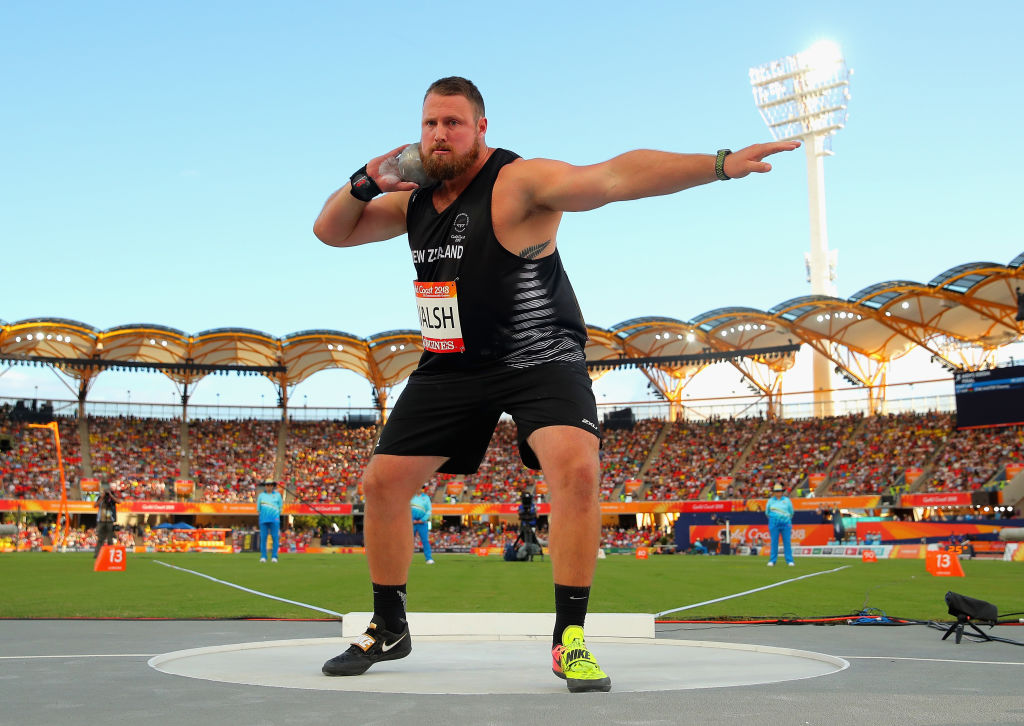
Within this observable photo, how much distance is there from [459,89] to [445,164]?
33 cm

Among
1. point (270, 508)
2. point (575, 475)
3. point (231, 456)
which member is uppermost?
point (231, 456)

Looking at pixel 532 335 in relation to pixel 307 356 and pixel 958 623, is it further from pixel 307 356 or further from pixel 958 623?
pixel 307 356

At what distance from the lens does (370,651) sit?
393 centimetres

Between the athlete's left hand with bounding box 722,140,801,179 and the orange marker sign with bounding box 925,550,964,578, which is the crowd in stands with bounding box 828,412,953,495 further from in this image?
the athlete's left hand with bounding box 722,140,801,179

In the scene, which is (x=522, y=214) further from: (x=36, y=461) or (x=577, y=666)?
(x=36, y=461)

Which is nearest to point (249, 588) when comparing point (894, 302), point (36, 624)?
point (36, 624)

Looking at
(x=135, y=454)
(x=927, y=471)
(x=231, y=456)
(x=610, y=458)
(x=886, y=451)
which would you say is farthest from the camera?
(x=610, y=458)

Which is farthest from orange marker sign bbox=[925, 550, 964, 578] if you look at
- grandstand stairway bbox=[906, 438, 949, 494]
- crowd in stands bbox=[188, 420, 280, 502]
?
crowd in stands bbox=[188, 420, 280, 502]

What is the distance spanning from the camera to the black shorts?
12.6ft

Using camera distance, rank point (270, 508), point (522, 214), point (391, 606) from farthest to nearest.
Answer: point (270, 508) < point (391, 606) < point (522, 214)

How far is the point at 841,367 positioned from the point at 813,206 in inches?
760

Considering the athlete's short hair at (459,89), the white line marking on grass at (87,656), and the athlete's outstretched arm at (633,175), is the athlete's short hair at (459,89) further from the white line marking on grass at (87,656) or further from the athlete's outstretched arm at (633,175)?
the white line marking on grass at (87,656)

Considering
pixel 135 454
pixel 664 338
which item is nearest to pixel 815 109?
pixel 664 338

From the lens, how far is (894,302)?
1718 inches
